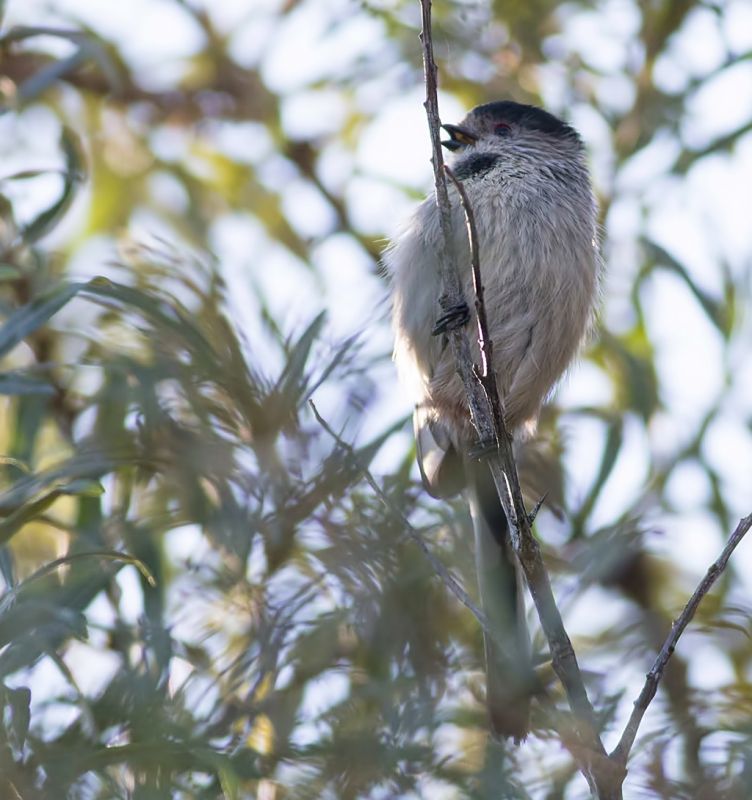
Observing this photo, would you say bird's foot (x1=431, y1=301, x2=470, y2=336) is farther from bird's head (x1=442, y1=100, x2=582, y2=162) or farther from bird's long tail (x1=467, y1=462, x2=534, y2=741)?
bird's head (x1=442, y1=100, x2=582, y2=162)

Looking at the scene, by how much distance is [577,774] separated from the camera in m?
2.78

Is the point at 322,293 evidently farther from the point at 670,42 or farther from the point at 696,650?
the point at 670,42

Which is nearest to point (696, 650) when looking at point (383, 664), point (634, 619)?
point (634, 619)

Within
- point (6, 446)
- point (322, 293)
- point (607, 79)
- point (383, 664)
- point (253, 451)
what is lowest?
point (383, 664)

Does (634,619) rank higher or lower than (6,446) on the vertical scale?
lower

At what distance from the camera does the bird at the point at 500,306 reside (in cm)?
336

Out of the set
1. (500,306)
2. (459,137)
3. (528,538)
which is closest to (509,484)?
(528,538)

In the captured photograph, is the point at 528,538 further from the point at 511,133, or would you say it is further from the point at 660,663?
the point at 511,133

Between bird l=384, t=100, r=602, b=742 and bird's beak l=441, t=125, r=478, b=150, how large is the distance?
20 millimetres

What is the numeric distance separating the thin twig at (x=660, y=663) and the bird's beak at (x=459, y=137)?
1.84m

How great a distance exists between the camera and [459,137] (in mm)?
3838

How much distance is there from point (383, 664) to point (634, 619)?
0.87m

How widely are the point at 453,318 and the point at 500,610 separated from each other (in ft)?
2.57

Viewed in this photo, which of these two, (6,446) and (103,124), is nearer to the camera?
(6,446)
